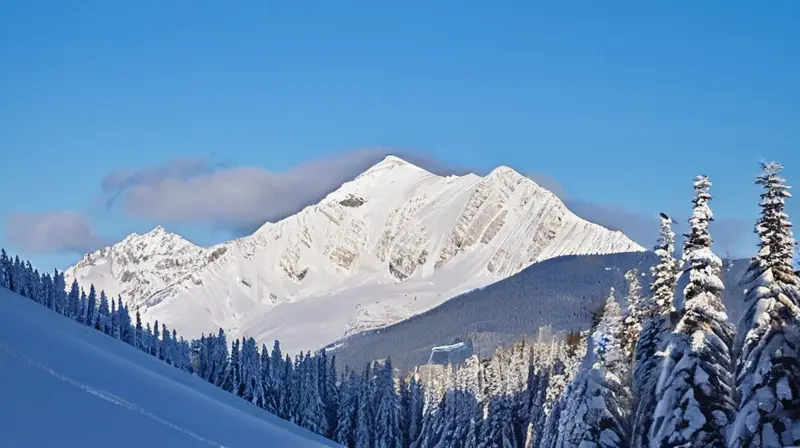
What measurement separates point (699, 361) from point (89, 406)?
13566 millimetres

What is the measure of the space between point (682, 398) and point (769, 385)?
126 inches

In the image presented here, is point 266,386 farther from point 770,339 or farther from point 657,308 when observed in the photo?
point 770,339

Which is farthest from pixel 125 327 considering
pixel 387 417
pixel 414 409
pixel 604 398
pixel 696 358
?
pixel 696 358

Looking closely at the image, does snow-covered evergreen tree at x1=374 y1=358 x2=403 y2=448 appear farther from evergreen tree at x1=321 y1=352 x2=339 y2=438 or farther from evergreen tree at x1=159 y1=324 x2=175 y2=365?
evergreen tree at x1=159 y1=324 x2=175 y2=365

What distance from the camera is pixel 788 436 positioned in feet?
66.8

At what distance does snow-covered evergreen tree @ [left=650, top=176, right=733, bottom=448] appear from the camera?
23453 millimetres

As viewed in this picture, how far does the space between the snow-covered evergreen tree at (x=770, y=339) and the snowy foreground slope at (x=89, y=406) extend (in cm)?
1208

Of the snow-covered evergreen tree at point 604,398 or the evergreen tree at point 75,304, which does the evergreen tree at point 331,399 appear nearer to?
the evergreen tree at point 75,304

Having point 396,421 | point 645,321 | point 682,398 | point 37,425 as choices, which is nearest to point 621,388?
point 645,321

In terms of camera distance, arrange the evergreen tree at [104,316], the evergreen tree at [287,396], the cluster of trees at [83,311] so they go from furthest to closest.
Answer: the evergreen tree at [104,316] → the cluster of trees at [83,311] → the evergreen tree at [287,396]

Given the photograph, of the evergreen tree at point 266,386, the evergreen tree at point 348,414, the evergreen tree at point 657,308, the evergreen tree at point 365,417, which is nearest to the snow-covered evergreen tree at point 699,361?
the evergreen tree at point 657,308

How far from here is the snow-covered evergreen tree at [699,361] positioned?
2345 cm

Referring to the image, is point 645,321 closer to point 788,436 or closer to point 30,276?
point 788,436

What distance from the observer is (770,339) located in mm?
21250
